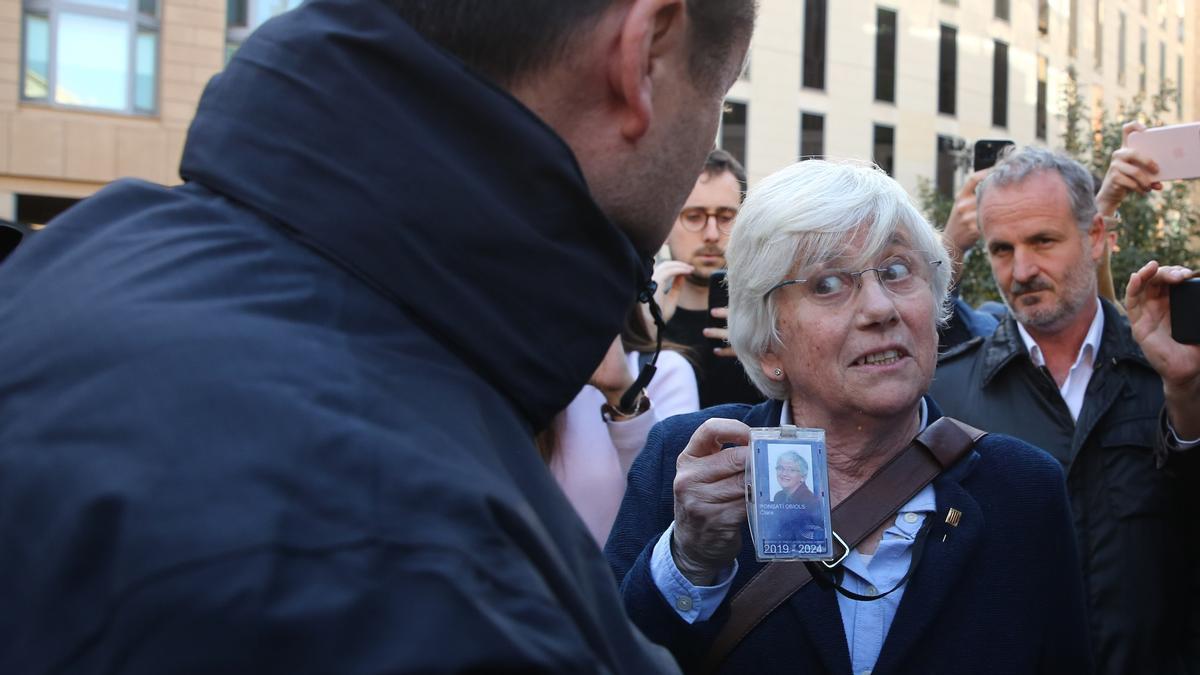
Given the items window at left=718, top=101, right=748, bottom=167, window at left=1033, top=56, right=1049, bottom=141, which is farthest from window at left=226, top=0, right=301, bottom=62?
window at left=1033, top=56, right=1049, bottom=141

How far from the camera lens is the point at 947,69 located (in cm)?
2870

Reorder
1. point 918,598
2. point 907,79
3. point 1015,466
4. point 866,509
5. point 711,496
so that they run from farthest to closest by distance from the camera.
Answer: point 907,79 → point 1015,466 → point 866,509 → point 918,598 → point 711,496

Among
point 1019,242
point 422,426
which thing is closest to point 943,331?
point 1019,242

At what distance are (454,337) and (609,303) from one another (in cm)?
20

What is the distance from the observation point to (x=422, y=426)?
87 cm

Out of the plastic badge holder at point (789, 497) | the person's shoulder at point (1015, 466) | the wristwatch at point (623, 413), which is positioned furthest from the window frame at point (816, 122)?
the plastic badge holder at point (789, 497)

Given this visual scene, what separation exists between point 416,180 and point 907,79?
28009mm

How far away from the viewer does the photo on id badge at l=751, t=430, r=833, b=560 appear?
2.17m

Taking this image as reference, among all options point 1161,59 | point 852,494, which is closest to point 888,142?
point 1161,59

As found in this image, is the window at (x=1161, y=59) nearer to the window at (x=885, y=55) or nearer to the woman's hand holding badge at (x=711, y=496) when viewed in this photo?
the window at (x=885, y=55)

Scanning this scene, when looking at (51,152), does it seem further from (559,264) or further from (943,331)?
(559,264)

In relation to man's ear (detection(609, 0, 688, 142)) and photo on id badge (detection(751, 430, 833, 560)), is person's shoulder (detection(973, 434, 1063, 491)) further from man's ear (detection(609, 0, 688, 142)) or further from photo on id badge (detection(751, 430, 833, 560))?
man's ear (detection(609, 0, 688, 142))

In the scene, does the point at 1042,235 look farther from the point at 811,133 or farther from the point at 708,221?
the point at 811,133

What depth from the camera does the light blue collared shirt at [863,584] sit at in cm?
240
